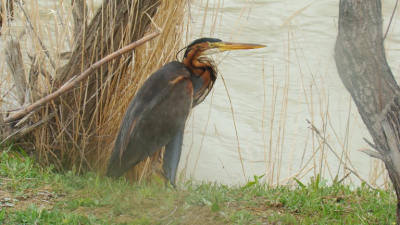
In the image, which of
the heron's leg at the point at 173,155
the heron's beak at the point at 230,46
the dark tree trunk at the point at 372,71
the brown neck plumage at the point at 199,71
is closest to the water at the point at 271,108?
the brown neck plumage at the point at 199,71

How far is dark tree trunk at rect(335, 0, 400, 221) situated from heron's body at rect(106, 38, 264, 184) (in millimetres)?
1408

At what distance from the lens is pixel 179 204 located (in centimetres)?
345

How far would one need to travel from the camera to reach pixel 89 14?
15.7 feet

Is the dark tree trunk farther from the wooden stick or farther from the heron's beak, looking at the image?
the wooden stick

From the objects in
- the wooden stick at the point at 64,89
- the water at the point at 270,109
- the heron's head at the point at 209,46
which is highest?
the heron's head at the point at 209,46

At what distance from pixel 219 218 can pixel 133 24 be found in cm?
200

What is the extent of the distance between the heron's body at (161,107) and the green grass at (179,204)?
0.36m

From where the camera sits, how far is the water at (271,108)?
254 inches

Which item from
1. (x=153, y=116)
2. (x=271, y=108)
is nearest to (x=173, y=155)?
(x=153, y=116)

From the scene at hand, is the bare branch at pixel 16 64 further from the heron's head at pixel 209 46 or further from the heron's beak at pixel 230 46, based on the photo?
the heron's beak at pixel 230 46

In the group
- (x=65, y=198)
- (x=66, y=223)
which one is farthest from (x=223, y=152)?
(x=66, y=223)

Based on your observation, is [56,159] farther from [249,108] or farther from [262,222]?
[249,108]

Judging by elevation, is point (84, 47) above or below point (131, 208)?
above

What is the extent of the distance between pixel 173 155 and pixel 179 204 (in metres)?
1.03
